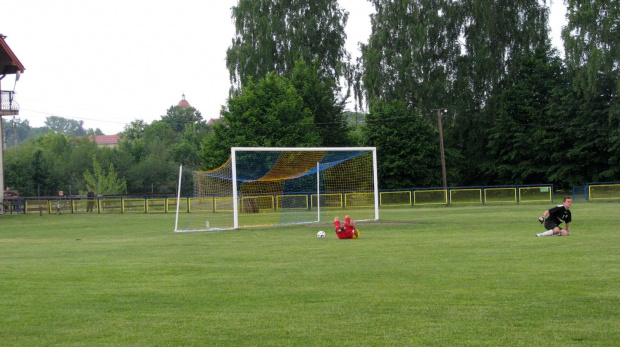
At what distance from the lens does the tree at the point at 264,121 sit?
50.7m

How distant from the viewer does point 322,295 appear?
8891 mm

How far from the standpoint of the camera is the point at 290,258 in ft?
44.9

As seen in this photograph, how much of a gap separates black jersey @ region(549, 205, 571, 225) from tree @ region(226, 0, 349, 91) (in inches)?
1535

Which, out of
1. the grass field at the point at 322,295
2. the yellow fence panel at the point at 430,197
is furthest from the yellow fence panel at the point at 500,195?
the grass field at the point at 322,295

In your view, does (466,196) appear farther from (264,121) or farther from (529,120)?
(264,121)

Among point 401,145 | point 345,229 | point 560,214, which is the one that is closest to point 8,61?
point 401,145

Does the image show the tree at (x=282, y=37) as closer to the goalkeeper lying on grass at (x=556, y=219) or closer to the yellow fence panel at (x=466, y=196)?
the yellow fence panel at (x=466, y=196)

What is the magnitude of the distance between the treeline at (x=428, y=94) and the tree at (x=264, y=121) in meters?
0.10

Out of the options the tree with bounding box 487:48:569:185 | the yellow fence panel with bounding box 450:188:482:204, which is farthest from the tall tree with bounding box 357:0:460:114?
the yellow fence panel with bounding box 450:188:482:204

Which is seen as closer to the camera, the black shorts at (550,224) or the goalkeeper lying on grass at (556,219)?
the goalkeeper lying on grass at (556,219)

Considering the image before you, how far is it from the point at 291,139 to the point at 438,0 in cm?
1604

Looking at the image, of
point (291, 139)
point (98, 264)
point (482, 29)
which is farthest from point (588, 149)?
point (98, 264)

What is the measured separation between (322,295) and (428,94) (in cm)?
4514

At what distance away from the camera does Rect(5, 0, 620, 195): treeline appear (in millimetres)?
51156
